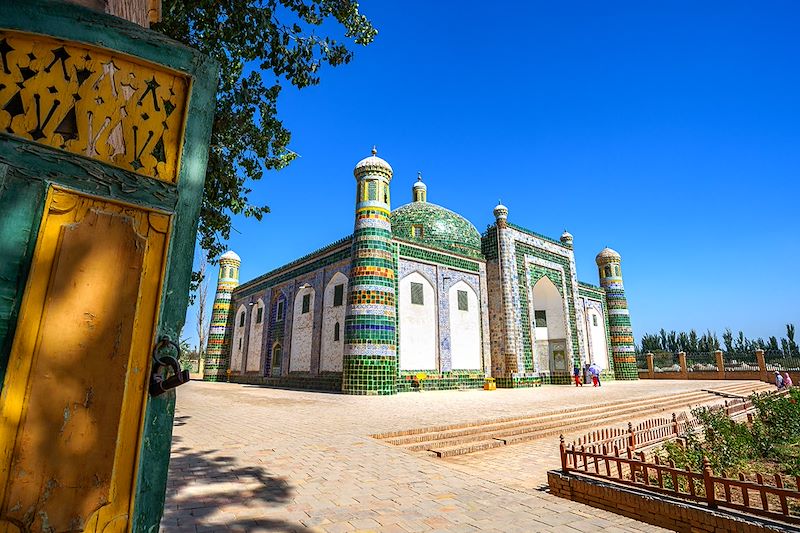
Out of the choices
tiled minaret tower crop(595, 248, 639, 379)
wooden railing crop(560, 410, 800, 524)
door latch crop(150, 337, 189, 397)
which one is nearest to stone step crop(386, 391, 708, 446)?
wooden railing crop(560, 410, 800, 524)

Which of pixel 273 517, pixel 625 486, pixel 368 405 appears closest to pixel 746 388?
pixel 368 405

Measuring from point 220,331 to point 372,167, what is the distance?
16.4m

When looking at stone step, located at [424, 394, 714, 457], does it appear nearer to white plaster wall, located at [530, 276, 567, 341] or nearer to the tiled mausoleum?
the tiled mausoleum

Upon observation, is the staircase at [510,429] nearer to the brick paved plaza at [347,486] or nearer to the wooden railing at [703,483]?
the brick paved plaza at [347,486]

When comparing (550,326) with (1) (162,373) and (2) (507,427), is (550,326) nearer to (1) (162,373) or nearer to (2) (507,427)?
(2) (507,427)

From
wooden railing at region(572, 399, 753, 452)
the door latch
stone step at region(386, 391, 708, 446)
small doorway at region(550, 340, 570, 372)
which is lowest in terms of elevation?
stone step at region(386, 391, 708, 446)

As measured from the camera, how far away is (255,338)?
23.8 meters

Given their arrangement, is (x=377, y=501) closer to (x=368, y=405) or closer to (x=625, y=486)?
(x=625, y=486)

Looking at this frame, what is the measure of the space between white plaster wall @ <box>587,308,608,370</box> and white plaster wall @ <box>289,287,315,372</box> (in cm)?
1693

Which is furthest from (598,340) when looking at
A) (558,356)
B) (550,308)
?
(550,308)

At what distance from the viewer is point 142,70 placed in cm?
177

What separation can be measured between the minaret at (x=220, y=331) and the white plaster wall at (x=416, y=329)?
1500 centimetres

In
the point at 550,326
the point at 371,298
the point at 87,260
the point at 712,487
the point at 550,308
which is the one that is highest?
the point at 550,308

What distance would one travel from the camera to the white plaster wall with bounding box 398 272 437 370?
54.7ft
